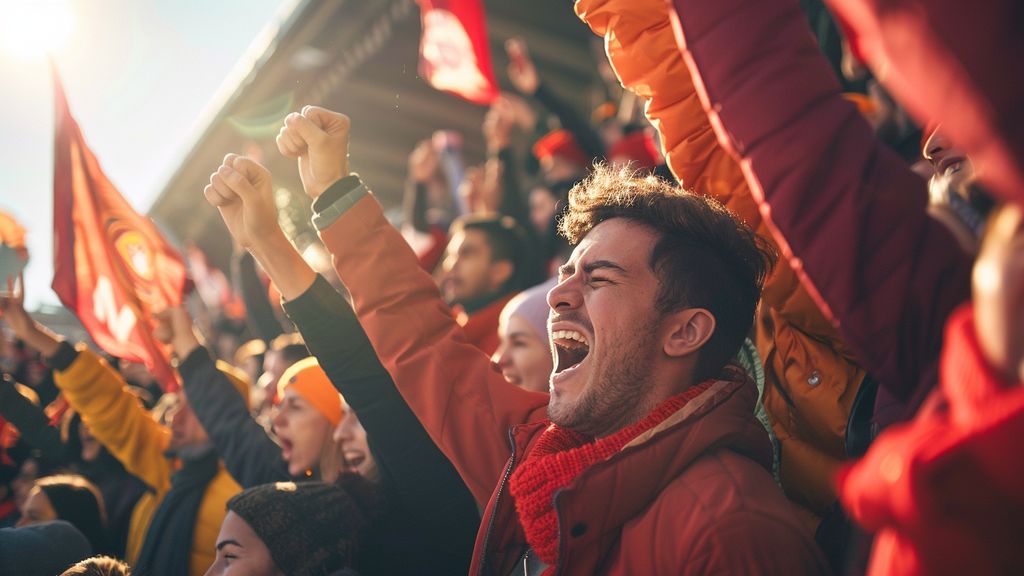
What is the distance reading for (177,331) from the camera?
323cm

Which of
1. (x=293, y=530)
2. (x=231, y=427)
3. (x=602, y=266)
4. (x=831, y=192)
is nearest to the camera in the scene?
(x=831, y=192)

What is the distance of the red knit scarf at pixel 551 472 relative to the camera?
1494mm

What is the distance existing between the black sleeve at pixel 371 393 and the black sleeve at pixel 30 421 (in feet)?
8.87

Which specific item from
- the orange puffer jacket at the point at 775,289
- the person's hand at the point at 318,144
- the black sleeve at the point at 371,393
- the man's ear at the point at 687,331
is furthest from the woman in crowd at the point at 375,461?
the orange puffer jacket at the point at 775,289

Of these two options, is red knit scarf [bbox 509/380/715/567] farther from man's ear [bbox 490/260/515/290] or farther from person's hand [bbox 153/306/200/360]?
man's ear [bbox 490/260/515/290]

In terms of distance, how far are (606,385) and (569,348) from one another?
0.17 meters

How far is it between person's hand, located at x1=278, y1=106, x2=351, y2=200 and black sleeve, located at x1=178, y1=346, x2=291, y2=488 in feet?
3.97

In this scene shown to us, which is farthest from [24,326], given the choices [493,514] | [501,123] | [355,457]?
[493,514]

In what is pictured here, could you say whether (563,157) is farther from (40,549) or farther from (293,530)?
(40,549)

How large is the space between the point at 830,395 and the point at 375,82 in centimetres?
579

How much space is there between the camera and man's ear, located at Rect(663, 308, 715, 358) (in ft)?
5.74

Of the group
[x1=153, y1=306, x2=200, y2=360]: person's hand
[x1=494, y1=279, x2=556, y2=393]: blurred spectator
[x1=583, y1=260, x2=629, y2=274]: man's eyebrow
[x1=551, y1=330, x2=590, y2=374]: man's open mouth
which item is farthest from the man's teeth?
[x1=153, y1=306, x2=200, y2=360]: person's hand

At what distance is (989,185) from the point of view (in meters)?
0.84

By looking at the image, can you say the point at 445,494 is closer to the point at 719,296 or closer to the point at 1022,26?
the point at 719,296
